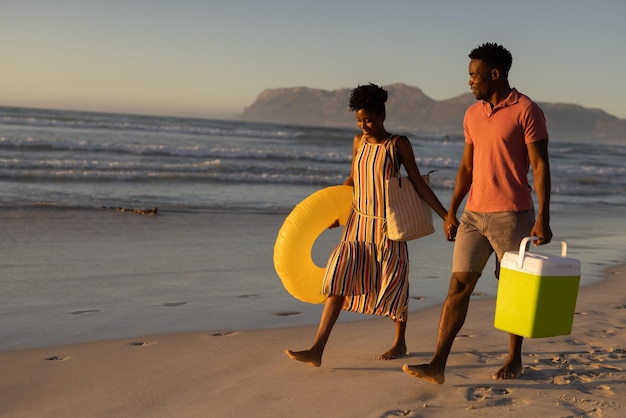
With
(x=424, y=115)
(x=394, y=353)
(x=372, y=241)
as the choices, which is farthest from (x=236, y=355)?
(x=424, y=115)

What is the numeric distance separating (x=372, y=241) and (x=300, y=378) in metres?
0.87

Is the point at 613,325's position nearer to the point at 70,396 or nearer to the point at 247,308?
the point at 247,308

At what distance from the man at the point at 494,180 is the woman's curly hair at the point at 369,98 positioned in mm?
569

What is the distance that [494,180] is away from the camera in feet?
13.5

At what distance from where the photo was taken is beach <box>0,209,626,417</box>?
393 cm

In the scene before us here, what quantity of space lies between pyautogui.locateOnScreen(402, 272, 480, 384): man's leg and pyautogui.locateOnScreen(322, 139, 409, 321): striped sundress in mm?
499

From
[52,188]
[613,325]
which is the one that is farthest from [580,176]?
[613,325]

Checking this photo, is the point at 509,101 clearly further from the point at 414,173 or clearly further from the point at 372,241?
the point at 372,241

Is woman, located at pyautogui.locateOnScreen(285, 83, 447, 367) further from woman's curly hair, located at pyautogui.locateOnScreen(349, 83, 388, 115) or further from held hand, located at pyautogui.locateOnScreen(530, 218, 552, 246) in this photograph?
held hand, located at pyautogui.locateOnScreen(530, 218, 552, 246)

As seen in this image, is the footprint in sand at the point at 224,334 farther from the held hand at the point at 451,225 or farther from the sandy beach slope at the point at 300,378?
the held hand at the point at 451,225

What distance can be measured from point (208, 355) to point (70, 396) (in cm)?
95

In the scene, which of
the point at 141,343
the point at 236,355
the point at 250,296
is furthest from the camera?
the point at 250,296

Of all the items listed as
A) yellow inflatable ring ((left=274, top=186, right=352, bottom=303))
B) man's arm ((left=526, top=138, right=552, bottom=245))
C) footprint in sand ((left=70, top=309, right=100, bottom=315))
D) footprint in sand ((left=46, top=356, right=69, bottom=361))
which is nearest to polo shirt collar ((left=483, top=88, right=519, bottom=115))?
man's arm ((left=526, top=138, right=552, bottom=245))

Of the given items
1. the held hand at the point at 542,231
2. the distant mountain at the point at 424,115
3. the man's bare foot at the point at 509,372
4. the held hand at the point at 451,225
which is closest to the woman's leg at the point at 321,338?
the held hand at the point at 451,225
